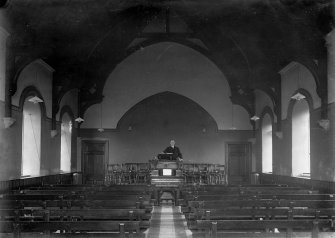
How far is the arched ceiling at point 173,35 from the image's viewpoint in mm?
12961

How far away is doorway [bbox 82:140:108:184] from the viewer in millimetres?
24453

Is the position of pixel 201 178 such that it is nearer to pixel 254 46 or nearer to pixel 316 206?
pixel 254 46

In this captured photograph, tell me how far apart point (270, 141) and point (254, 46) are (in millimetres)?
5255

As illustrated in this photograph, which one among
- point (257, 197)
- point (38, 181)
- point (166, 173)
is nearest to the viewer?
point (257, 197)

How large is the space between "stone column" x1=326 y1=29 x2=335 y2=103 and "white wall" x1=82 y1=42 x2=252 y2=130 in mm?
11246

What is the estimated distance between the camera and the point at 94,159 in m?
24.6

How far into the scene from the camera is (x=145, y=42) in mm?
23828

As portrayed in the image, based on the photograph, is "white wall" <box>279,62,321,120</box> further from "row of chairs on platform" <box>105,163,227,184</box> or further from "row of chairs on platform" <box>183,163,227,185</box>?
"row of chairs on platform" <box>105,163,227,184</box>

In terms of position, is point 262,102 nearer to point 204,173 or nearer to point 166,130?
point 204,173

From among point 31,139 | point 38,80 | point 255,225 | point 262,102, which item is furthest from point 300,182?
point 38,80

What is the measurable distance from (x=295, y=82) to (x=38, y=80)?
33.8ft

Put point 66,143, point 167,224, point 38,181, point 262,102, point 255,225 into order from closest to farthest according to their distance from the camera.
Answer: point 255,225 < point 167,224 < point 38,181 < point 66,143 < point 262,102

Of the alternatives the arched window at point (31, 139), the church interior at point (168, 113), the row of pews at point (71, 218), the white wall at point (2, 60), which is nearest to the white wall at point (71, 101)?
the church interior at point (168, 113)

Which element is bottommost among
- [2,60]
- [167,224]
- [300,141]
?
[167,224]
